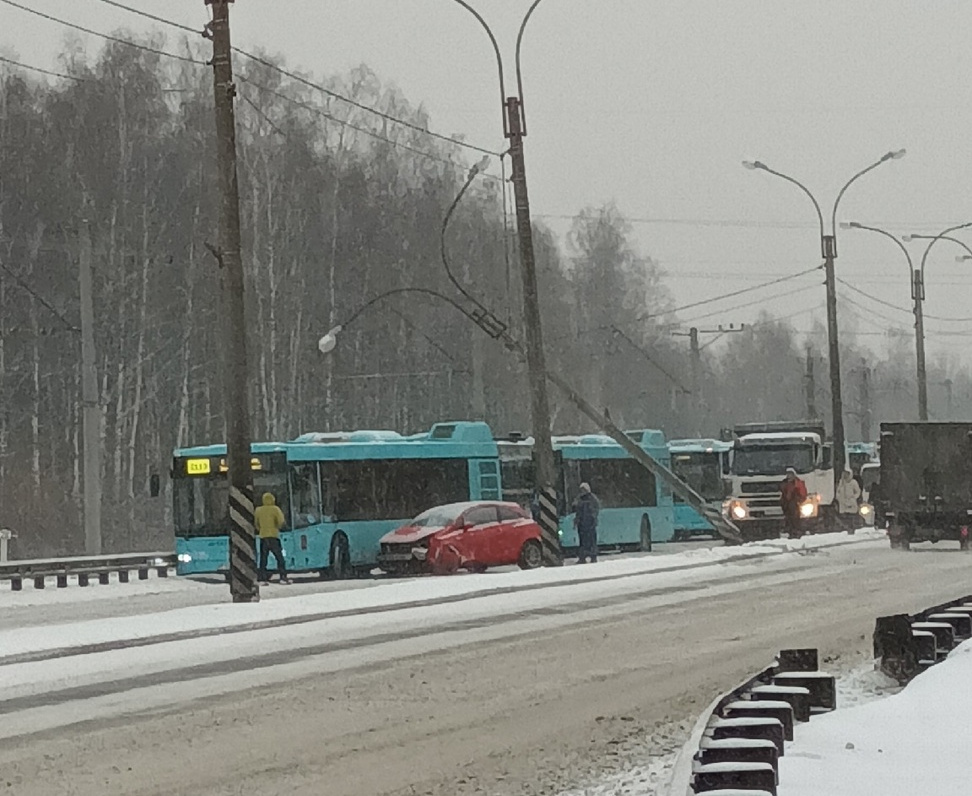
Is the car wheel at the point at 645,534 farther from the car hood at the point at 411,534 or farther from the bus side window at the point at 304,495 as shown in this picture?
the car hood at the point at 411,534

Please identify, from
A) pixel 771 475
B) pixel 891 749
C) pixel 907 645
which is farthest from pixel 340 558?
pixel 891 749

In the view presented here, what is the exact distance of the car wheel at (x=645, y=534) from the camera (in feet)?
173

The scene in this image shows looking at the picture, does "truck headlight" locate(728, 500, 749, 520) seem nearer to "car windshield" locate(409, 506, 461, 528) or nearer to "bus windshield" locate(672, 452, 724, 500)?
"bus windshield" locate(672, 452, 724, 500)

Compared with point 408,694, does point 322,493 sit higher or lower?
higher

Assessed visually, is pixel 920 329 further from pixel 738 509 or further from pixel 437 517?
A: pixel 437 517

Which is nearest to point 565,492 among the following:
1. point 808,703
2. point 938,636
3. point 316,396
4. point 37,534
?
point 37,534

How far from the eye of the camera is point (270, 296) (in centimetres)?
6394

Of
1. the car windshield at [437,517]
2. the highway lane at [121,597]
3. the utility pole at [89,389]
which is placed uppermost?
the utility pole at [89,389]

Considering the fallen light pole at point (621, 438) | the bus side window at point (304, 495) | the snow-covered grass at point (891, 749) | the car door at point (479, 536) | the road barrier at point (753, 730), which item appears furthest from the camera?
the fallen light pole at point (621, 438)

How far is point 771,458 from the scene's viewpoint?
5466 centimetres

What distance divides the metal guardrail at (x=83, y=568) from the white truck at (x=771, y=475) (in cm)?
1759

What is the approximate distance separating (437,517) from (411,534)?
0.84 metres

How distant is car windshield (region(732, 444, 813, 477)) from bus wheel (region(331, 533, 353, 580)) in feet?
55.3

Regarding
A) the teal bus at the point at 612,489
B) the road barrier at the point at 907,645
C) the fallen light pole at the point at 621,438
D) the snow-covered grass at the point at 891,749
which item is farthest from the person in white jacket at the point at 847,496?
the snow-covered grass at the point at 891,749
